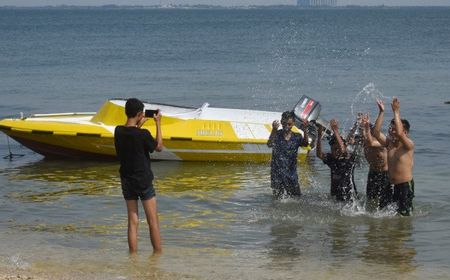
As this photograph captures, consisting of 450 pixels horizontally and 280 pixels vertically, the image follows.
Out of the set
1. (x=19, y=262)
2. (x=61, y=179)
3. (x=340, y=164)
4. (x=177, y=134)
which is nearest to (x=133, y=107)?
(x=19, y=262)

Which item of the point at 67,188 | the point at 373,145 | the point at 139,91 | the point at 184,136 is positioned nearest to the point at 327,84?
the point at 139,91

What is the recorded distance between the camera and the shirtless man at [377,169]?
38.1 feet

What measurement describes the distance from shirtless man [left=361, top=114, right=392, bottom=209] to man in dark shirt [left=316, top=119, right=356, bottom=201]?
0.95 ft

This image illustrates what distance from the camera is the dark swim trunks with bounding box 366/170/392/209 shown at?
1186cm

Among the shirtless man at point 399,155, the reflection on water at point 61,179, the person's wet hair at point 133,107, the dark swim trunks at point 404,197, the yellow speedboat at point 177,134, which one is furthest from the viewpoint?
the yellow speedboat at point 177,134

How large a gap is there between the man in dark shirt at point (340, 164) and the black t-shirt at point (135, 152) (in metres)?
3.44

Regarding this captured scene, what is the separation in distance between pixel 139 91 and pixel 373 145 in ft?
61.9

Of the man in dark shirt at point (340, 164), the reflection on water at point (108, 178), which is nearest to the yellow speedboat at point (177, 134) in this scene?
the reflection on water at point (108, 178)

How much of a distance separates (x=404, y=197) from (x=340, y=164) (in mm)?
1044

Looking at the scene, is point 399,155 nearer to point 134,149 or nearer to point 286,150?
point 286,150

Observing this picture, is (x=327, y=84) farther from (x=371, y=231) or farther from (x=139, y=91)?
(x=371, y=231)

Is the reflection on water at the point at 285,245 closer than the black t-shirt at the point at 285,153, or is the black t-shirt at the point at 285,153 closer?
the reflection on water at the point at 285,245

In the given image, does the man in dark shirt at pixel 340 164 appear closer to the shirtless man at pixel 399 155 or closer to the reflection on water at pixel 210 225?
the reflection on water at pixel 210 225

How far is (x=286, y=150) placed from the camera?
1250 cm
